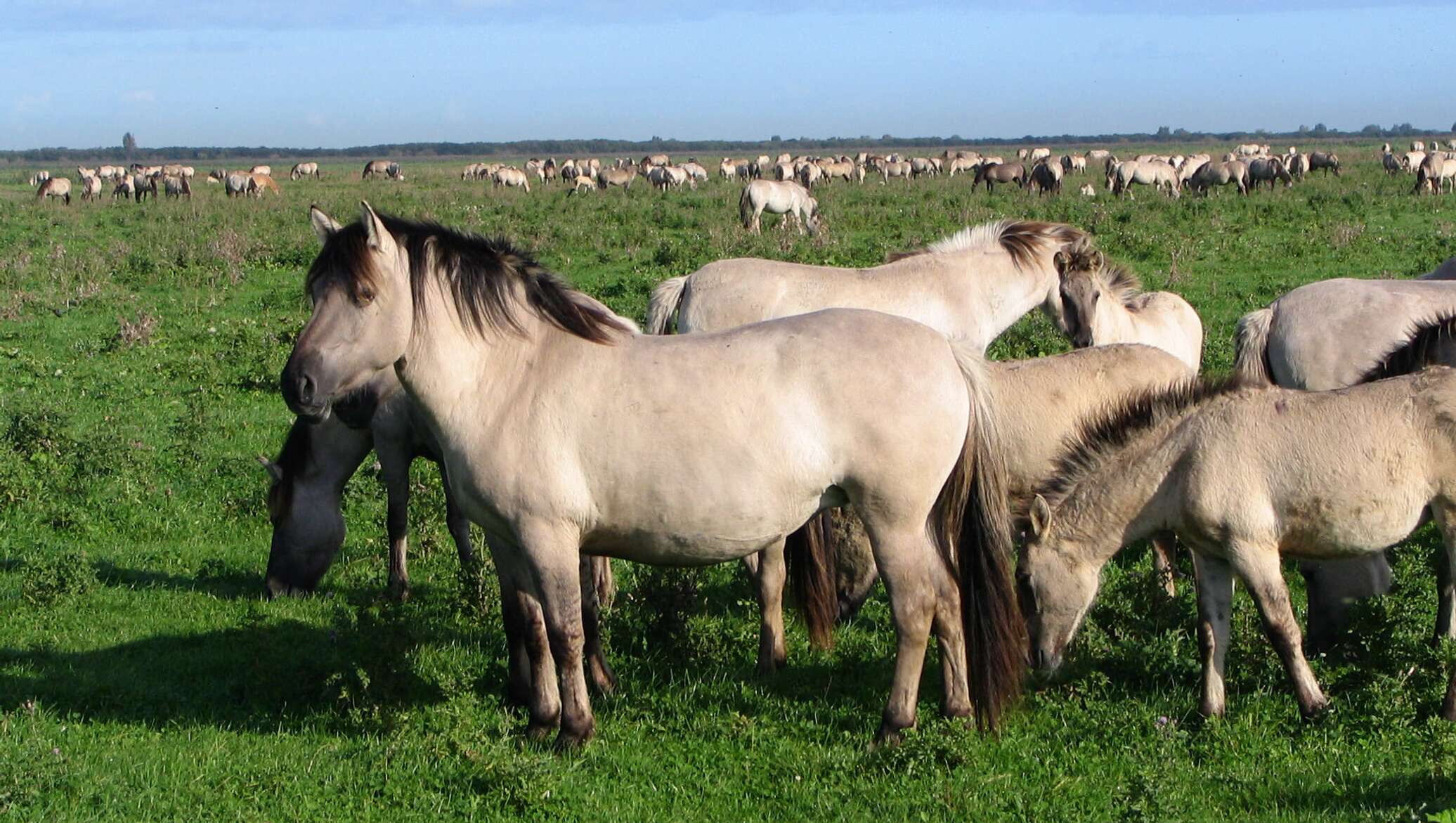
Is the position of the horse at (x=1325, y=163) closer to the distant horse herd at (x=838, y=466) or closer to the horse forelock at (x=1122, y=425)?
the horse forelock at (x=1122, y=425)

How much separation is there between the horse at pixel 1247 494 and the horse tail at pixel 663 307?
3.52 metres

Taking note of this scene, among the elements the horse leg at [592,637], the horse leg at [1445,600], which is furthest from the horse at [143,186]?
the horse leg at [1445,600]

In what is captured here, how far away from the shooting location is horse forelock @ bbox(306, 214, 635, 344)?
4773 mm

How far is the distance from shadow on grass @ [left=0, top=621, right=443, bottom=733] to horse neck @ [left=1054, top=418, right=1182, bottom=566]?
286 cm

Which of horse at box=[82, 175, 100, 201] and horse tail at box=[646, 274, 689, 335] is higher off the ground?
horse tail at box=[646, 274, 689, 335]

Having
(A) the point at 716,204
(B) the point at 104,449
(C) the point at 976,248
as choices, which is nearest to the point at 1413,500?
(C) the point at 976,248

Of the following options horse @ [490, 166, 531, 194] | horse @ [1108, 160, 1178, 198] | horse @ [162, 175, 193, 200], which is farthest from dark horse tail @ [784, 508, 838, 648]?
horse @ [490, 166, 531, 194]

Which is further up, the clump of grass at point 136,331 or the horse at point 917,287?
the horse at point 917,287

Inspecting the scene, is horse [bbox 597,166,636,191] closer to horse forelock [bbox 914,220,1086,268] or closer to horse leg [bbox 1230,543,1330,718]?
horse forelock [bbox 914,220,1086,268]

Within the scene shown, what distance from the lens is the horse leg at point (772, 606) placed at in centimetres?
612

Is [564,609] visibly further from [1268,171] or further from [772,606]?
[1268,171]

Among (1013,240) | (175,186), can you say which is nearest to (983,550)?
(1013,240)

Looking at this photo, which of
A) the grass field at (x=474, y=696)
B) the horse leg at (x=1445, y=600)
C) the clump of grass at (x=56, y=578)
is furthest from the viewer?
the clump of grass at (x=56, y=578)

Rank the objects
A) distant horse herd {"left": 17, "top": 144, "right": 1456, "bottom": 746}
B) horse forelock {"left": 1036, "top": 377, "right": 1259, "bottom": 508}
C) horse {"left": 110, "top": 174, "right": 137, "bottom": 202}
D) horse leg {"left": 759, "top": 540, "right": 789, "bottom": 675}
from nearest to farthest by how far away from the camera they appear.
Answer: distant horse herd {"left": 17, "top": 144, "right": 1456, "bottom": 746} → horse forelock {"left": 1036, "top": 377, "right": 1259, "bottom": 508} → horse leg {"left": 759, "top": 540, "right": 789, "bottom": 675} → horse {"left": 110, "top": 174, "right": 137, "bottom": 202}
